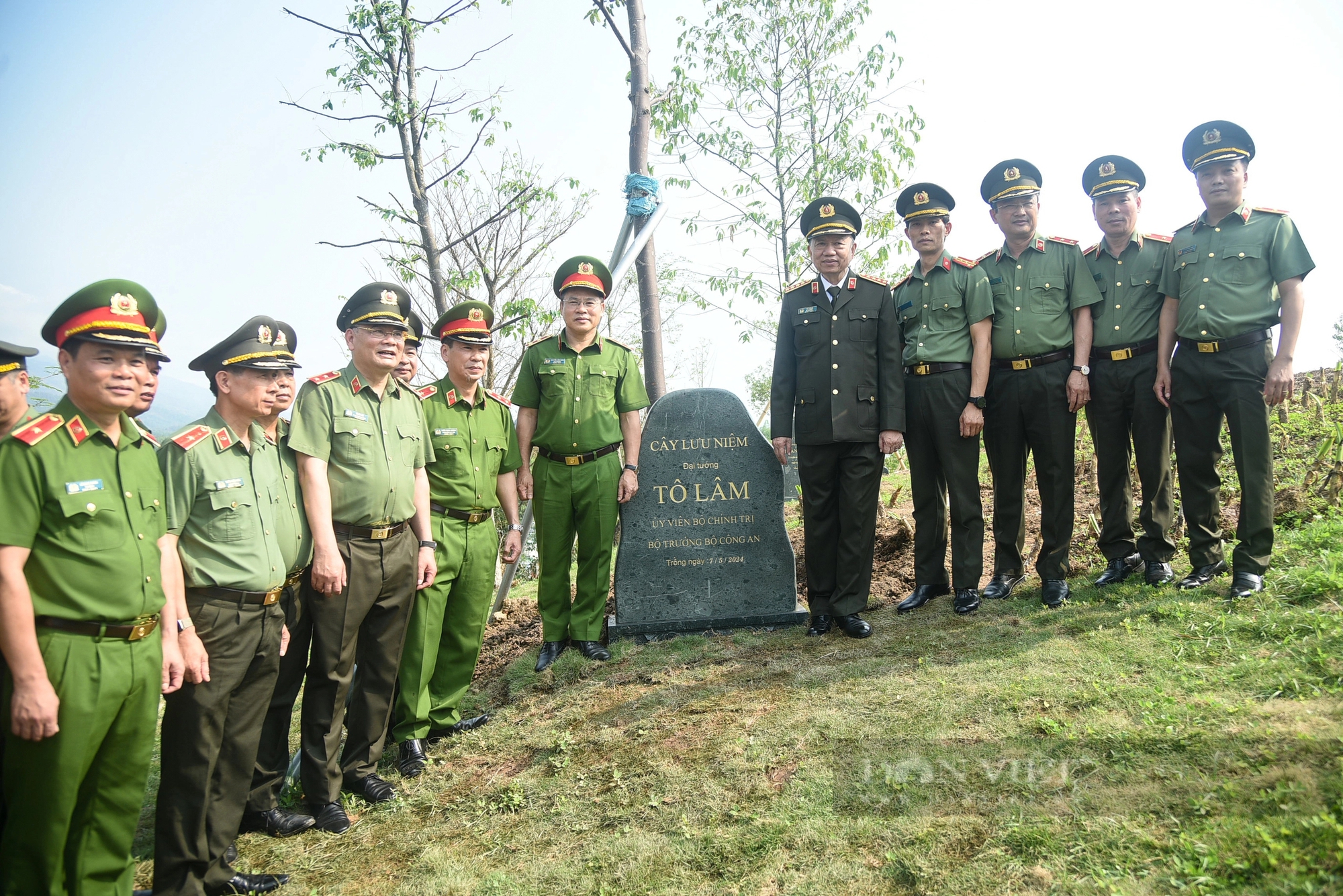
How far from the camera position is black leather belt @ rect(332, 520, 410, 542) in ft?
10.7

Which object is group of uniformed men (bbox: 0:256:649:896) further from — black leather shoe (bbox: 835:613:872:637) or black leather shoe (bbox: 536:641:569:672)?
black leather shoe (bbox: 835:613:872:637)

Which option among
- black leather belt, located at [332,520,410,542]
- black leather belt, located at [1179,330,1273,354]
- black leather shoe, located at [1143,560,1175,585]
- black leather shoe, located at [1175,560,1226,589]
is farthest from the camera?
black leather shoe, located at [1143,560,1175,585]

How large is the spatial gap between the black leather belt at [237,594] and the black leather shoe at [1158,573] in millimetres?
4286

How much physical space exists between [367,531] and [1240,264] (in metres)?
4.31

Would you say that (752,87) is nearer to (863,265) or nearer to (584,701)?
(863,265)

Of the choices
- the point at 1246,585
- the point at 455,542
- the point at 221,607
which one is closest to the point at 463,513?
the point at 455,542

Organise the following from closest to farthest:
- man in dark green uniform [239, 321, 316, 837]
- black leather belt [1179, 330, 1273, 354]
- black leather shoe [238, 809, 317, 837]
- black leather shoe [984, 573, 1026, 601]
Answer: man in dark green uniform [239, 321, 316, 837]
black leather shoe [238, 809, 317, 837]
black leather belt [1179, 330, 1273, 354]
black leather shoe [984, 573, 1026, 601]

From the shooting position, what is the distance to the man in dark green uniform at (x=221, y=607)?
102 inches

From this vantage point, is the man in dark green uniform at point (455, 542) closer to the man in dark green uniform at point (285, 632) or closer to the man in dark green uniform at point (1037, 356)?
the man in dark green uniform at point (285, 632)

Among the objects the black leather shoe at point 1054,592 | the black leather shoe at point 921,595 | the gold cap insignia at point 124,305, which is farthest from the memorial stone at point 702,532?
the gold cap insignia at point 124,305

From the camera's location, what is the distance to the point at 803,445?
465 centimetres

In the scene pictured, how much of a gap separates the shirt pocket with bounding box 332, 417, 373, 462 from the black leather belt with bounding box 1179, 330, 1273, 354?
13.1 ft

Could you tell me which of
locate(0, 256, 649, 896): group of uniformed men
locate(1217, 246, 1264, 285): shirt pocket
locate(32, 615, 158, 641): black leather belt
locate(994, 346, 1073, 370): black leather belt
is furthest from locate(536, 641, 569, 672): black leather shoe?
locate(1217, 246, 1264, 285): shirt pocket

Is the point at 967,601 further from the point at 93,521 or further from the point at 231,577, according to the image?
the point at 93,521
